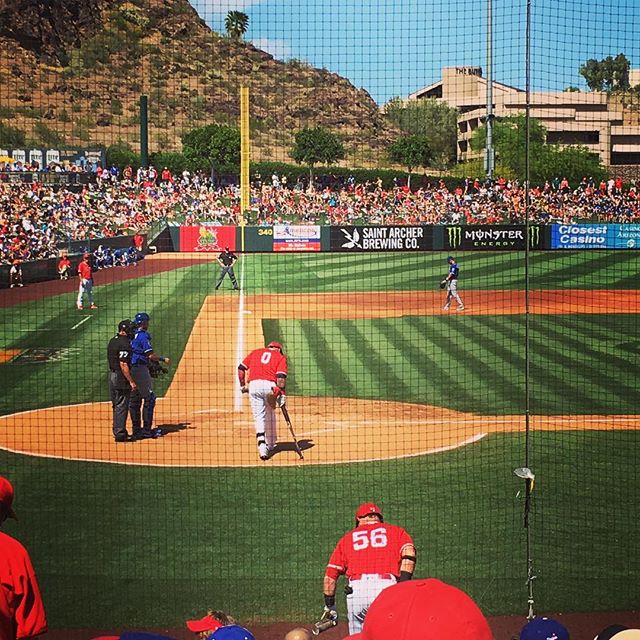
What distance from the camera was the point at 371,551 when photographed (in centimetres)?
575

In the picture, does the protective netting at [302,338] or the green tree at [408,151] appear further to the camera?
the green tree at [408,151]

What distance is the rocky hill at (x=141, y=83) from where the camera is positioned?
40406 mm

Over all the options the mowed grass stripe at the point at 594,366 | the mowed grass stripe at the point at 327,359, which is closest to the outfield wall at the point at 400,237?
the mowed grass stripe at the point at 594,366

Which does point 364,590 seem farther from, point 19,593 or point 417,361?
point 417,361

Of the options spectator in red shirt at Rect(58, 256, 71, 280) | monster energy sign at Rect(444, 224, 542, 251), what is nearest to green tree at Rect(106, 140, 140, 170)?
monster energy sign at Rect(444, 224, 542, 251)

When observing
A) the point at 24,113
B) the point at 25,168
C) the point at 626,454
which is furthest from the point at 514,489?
the point at 24,113

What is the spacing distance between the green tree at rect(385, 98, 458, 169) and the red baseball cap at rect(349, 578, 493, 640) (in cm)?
2901

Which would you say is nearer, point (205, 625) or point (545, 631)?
point (545, 631)

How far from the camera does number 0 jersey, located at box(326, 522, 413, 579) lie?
571 cm

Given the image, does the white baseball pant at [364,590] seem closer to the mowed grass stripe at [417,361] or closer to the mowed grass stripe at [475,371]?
the mowed grass stripe at [475,371]

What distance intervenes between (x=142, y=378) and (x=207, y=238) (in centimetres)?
2683

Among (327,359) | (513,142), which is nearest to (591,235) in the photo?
(513,142)

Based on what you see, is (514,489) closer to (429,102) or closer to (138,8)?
(429,102)

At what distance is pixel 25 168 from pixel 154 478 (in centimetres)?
3203
